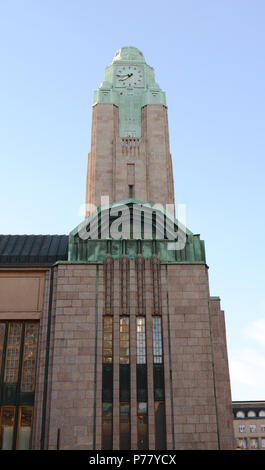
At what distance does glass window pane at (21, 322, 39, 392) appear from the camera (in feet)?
86.7

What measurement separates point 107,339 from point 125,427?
4578 mm

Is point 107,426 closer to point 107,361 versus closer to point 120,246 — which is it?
point 107,361

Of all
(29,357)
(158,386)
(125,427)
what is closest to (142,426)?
(125,427)

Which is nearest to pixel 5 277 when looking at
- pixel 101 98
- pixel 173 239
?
pixel 173 239

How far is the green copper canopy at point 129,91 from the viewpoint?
169 ft

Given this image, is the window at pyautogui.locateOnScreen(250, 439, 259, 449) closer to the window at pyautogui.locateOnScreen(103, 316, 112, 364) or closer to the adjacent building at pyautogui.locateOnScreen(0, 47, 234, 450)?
the adjacent building at pyautogui.locateOnScreen(0, 47, 234, 450)

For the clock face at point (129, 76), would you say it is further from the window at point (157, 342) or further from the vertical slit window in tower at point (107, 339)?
the window at point (157, 342)

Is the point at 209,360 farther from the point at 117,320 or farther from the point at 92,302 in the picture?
the point at 92,302

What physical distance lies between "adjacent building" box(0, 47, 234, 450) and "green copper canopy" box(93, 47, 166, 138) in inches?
927

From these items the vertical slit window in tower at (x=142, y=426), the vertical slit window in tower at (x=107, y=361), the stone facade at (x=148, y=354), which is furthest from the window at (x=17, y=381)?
the vertical slit window in tower at (x=142, y=426)

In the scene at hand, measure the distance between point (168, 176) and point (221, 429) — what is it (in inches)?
1112

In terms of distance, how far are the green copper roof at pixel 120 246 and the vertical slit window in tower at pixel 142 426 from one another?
8.20 metres

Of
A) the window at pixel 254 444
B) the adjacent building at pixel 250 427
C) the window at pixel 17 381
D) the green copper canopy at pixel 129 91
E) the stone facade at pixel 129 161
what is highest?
the green copper canopy at pixel 129 91
